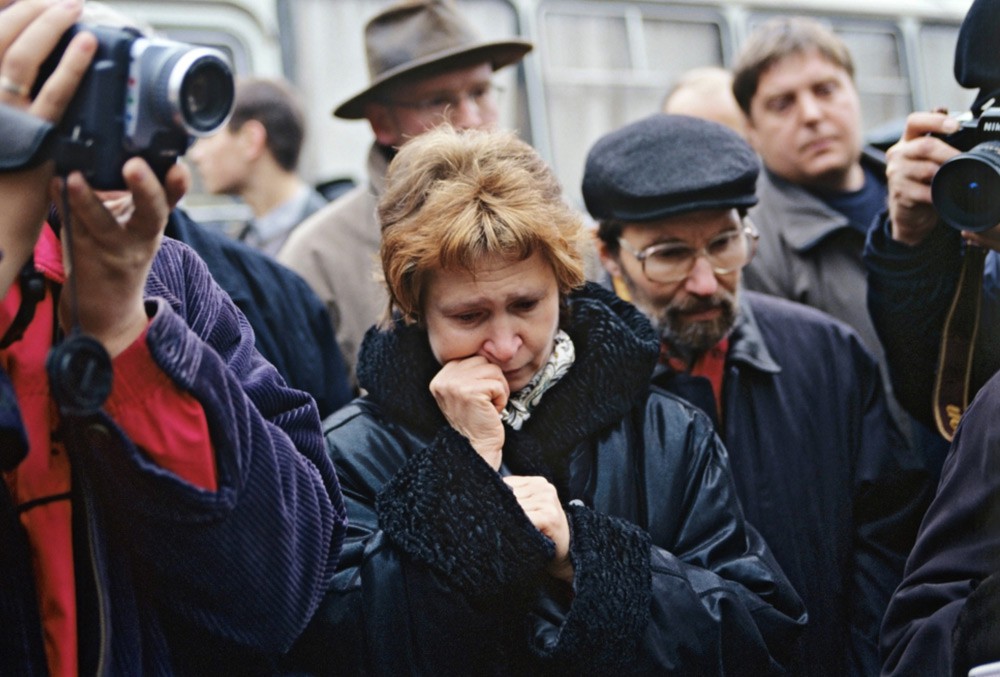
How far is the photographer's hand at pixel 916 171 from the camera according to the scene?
254 cm

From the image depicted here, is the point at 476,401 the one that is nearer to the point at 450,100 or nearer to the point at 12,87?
the point at 12,87

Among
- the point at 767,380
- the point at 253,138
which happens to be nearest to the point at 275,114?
the point at 253,138

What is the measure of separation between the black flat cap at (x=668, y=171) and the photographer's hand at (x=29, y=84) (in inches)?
65.6

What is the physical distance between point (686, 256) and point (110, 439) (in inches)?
68.5

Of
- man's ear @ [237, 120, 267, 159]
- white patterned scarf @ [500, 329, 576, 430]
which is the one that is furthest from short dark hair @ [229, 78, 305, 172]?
white patterned scarf @ [500, 329, 576, 430]

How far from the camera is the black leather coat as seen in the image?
204 centimetres

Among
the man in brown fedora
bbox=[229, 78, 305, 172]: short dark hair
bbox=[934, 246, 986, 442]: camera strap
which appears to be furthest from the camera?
bbox=[229, 78, 305, 172]: short dark hair

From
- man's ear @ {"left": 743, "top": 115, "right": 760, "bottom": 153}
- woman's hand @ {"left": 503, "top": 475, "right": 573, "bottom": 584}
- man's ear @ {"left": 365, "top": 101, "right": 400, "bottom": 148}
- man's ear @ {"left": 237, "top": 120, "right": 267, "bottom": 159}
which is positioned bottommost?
woman's hand @ {"left": 503, "top": 475, "right": 573, "bottom": 584}

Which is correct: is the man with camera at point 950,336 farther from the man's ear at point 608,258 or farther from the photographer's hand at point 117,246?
the photographer's hand at point 117,246

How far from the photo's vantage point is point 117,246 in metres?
1.44

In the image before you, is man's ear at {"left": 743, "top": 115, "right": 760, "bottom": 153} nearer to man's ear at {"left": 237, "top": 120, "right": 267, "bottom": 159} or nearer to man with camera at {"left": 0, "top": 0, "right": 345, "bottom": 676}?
man's ear at {"left": 237, "top": 120, "right": 267, "bottom": 159}

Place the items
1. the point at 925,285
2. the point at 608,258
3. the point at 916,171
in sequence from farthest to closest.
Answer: the point at 608,258 → the point at 925,285 → the point at 916,171

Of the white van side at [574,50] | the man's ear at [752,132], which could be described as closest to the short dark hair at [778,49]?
the man's ear at [752,132]

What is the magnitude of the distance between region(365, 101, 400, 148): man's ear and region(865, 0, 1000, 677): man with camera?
1.64 m
